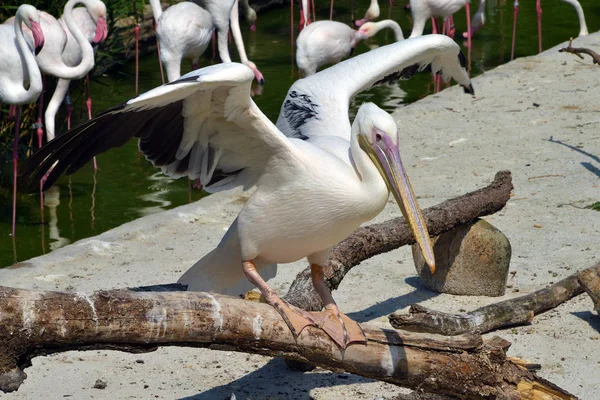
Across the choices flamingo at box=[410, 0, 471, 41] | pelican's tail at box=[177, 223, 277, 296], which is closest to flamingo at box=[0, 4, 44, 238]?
pelican's tail at box=[177, 223, 277, 296]

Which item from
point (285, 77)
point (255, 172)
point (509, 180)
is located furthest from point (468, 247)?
point (285, 77)

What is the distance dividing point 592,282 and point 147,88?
7.69 m

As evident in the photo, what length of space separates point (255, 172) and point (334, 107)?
2.15 ft

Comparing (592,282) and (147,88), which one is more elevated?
(592,282)

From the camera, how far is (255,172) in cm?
441

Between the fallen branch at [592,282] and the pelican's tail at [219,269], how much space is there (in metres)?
1.61

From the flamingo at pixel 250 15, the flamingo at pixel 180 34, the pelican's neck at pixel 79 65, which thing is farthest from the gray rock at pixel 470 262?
the flamingo at pixel 250 15

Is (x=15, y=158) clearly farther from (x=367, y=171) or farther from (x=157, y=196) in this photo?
(x=367, y=171)

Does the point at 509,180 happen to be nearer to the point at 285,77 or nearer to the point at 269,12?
the point at 285,77

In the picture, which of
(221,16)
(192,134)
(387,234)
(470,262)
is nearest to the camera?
(192,134)

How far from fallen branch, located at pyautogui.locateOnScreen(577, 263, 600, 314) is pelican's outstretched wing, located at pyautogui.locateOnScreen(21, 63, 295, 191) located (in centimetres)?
181

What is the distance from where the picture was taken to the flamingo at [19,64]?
845cm

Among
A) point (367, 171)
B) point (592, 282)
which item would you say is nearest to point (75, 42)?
point (592, 282)

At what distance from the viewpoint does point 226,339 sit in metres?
3.77
